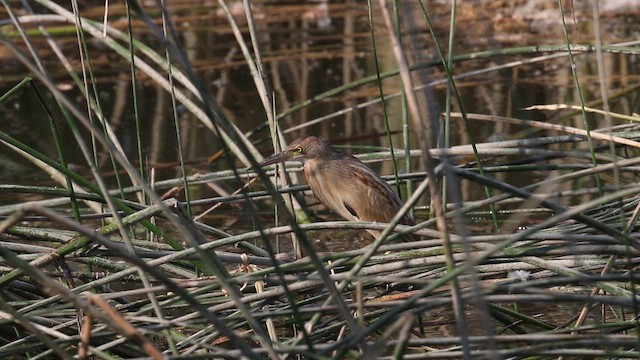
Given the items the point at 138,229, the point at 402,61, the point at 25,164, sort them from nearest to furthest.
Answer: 1. the point at 402,61
2. the point at 138,229
3. the point at 25,164

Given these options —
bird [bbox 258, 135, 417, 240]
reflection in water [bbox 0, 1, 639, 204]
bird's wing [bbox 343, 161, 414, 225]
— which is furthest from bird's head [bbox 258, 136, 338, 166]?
reflection in water [bbox 0, 1, 639, 204]

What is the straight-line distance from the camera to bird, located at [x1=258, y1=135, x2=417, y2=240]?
3857 mm

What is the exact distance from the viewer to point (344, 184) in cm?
388

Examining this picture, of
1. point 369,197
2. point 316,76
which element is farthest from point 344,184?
point 316,76

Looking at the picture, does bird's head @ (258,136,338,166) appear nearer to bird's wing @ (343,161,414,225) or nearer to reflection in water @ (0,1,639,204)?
bird's wing @ (343,161,414,225)

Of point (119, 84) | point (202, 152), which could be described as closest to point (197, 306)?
point (202, 152)

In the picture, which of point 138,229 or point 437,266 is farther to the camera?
point 138,229

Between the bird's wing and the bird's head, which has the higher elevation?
the bird's head

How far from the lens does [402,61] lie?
5.35 feet

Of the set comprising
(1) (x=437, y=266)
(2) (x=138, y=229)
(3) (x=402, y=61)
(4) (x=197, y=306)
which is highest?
(3) (x=402, y=61)

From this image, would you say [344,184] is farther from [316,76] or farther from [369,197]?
[316,76]

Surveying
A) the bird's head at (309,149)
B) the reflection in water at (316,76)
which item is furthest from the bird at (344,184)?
the reflection in water at (316,76)

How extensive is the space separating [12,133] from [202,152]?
130 centimetres

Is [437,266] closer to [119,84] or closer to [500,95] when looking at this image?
[500,95]
